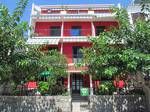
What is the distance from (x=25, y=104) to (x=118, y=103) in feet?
20.8

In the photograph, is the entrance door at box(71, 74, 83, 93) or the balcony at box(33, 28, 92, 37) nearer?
the entrance door at box(71, 74, 83, 93)

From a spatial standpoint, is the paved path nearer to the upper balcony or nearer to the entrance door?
the entrance door

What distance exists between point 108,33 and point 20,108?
25.4 ft

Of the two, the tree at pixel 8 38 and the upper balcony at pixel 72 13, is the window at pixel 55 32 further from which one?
the tree at pixel 8 38

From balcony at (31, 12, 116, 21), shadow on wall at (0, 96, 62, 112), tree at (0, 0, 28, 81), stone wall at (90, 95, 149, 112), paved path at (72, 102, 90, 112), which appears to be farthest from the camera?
balcony at (31, 12, 116, 21)

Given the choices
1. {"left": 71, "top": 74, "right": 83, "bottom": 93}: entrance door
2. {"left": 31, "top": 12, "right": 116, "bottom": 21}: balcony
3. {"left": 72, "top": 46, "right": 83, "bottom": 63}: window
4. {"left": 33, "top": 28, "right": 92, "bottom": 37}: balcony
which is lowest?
{"left": 71, "top": 74, "right": 83, "bottom": 93}: entrance door

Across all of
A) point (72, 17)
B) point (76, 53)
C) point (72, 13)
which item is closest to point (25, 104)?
point (76, 53)

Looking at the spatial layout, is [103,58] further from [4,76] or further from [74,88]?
[74,88]

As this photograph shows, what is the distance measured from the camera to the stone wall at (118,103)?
2072 cm

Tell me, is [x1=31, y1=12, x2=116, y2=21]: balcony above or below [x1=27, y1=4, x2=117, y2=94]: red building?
above

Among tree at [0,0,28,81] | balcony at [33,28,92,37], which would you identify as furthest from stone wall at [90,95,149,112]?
balcony at [33,28,92,37]

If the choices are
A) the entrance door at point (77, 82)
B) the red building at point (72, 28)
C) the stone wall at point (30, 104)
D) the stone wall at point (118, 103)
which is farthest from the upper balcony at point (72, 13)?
the stone wall at point (30, 104)

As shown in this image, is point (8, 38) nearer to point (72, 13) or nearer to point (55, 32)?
point (55, 32)

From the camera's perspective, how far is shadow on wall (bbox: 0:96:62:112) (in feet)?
67.4
